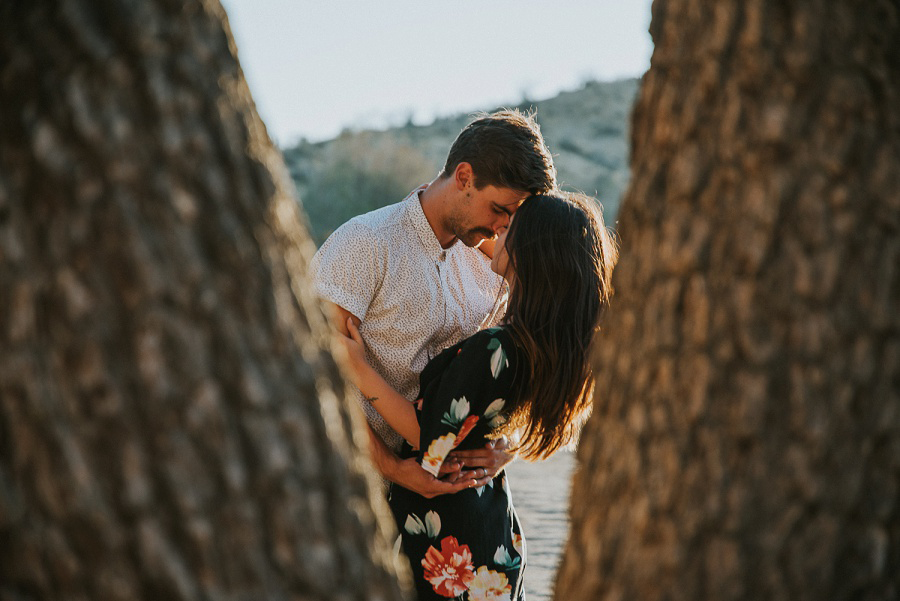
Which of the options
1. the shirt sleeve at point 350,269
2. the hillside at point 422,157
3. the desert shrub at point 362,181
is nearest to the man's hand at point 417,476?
the shirt sleeve at point 350,269

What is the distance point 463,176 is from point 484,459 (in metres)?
1.07

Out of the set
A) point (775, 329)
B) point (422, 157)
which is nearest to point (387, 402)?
point (775, 329)

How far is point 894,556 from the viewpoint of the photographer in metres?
1.31

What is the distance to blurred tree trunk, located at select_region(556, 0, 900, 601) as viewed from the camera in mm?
1275

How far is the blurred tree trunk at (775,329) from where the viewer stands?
4.18 feet

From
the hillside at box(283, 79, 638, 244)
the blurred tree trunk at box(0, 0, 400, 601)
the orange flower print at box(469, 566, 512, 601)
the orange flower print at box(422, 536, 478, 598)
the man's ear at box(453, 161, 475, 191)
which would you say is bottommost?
the hillside at box(283, 79, 638, 244)

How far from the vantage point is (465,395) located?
2508mm

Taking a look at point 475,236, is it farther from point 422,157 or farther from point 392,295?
point 422,157

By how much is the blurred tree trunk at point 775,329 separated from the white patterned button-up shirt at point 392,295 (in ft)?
5.34

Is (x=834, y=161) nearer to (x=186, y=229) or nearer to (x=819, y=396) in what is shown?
(x=819, y=396)

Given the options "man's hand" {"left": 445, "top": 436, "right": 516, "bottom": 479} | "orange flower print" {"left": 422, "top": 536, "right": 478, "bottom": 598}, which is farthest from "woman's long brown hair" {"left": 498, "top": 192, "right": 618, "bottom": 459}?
"orange flower print" {"left": 422, "top": 536, "right": 478, "bottom": 598}

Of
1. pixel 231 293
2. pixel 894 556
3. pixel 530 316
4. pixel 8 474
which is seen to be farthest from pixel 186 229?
pixel 530 316

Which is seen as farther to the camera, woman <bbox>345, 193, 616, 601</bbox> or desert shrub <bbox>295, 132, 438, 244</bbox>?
desert shrub <bbox>295, 132, 438, 244</bbox>

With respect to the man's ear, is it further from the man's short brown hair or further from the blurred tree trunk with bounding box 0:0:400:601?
the blurred tree trunk with bounding box 0:0:400:601
